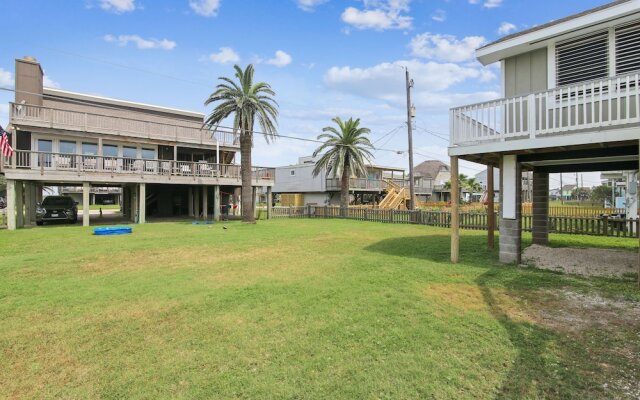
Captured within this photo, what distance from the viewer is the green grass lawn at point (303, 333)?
3094mm

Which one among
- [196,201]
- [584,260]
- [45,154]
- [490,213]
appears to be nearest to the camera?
[584,260]

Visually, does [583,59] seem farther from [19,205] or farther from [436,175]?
[436,175]

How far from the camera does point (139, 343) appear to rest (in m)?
3.96

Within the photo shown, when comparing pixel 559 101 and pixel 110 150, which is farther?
pixel 110 150

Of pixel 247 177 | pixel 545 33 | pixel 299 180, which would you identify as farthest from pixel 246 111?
pixel 299 180

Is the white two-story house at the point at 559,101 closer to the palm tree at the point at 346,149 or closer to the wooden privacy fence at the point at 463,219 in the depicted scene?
the wooden privacy fence at the point at 463,219

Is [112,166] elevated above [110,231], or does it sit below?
above

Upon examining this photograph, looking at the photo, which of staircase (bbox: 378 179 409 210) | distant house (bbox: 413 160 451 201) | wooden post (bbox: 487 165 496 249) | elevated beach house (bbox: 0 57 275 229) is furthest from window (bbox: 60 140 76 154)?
distant house (bbox: 413 160 451 201)

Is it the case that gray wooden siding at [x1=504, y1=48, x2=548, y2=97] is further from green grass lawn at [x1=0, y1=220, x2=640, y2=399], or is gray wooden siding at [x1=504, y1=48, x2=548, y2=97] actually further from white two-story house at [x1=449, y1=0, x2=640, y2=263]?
green grass lawn at [x1=0, y1=220, x2=640, y2=399]

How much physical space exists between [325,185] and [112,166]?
21719 millimetres

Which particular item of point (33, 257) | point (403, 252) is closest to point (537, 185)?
point (403, 252)

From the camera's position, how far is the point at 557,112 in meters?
7.66

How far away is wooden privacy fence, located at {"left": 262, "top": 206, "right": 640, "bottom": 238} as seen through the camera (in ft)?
43.9

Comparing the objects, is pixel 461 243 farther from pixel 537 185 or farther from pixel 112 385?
pixel 112 385
